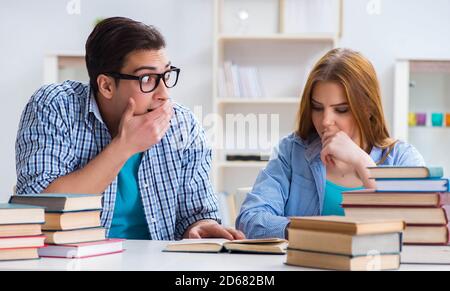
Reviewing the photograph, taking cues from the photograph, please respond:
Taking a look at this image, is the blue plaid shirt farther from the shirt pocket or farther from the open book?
the open book

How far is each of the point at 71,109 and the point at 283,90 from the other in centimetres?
288

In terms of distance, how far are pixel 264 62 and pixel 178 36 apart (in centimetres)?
57

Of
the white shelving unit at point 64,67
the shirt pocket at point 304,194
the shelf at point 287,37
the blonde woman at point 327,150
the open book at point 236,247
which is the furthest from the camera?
the white shelving unit at point 64,67

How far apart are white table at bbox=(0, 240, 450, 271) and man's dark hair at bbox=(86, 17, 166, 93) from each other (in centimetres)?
78

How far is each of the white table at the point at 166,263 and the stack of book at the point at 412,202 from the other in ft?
0.46

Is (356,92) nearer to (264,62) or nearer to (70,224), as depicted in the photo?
(70,224)

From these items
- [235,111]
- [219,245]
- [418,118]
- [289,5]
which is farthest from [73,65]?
[219,245]

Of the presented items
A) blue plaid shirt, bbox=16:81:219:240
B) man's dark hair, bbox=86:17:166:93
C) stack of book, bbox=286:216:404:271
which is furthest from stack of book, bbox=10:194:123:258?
man's dark hair, bbox=86:17:166:93

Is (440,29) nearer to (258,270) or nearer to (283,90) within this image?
(283,90)

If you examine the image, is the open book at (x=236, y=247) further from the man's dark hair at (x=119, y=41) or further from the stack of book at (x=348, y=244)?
the man's dark hair at (x=119, y=41)

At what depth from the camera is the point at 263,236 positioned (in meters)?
1.99

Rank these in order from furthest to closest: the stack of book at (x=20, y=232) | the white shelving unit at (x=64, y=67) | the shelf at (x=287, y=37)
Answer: the white shelving unit at (x=64, y=67) < the shelf at (x=287, y=37) < the stack of book at (x=20, y=232)

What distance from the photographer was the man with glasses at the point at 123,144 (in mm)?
2074

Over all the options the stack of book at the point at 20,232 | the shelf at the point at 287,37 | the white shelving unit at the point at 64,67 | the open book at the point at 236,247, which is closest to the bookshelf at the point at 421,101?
the shelf at the point at 287,37
